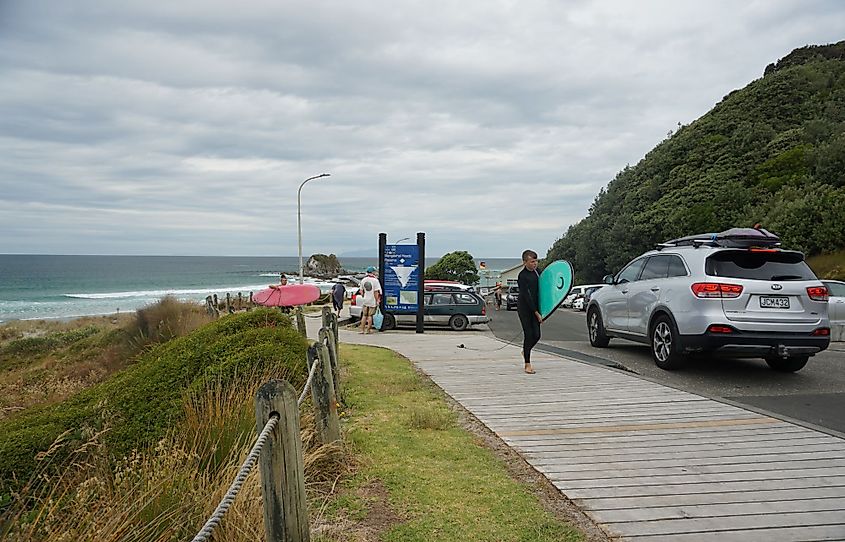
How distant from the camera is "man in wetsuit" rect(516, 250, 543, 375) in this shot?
9.74m

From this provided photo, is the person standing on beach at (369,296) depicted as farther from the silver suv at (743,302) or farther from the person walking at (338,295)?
the silver suv at (743,302)

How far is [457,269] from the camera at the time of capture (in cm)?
7350

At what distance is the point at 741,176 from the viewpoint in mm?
50094

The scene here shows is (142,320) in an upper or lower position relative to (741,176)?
lower

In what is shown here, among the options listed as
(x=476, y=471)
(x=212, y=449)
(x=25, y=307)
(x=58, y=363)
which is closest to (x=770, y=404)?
(x=476, y=471)

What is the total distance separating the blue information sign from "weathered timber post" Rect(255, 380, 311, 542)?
16.8 meters

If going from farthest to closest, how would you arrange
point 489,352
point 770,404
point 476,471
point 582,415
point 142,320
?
point 142,320
point 489,352
point 770,404
point 582,415
point 476,471

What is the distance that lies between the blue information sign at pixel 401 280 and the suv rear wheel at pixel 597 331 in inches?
285

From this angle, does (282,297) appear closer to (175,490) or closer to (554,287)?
(554,287)

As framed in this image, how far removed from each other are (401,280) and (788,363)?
39.4ft

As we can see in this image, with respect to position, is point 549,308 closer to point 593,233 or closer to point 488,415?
point 488,415

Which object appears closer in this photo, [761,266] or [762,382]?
[761,266]

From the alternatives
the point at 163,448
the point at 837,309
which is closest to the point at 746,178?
the point at 837,309

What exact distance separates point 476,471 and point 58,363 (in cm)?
2180
